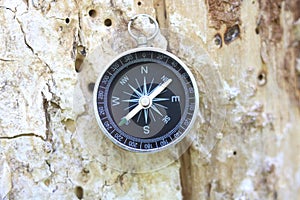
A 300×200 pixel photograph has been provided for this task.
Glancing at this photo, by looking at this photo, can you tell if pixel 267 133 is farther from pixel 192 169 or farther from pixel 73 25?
pixel 73 25

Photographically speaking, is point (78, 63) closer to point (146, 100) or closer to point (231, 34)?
point (146, 100)

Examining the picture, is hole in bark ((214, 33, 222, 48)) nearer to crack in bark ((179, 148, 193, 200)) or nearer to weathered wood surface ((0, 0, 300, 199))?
weathered wood surface ((0, 0, 300, 199))

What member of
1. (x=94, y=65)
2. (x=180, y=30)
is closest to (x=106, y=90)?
(x=94, y=65)

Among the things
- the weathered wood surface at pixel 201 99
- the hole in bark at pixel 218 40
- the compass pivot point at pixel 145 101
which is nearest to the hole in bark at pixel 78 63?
the weathered wood surface at pixel 201 99

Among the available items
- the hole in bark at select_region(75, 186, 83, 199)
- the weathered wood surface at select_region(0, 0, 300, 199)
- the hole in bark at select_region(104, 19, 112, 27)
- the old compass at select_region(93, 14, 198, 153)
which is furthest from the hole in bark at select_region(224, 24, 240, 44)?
the hole in bark at select_region(75, 186, 83, 199)

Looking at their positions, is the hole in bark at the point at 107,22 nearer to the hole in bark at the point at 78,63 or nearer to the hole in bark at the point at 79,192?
the hole in bark at the point at 78,63

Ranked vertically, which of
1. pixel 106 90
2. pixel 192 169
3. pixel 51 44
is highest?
pixel 51 44
